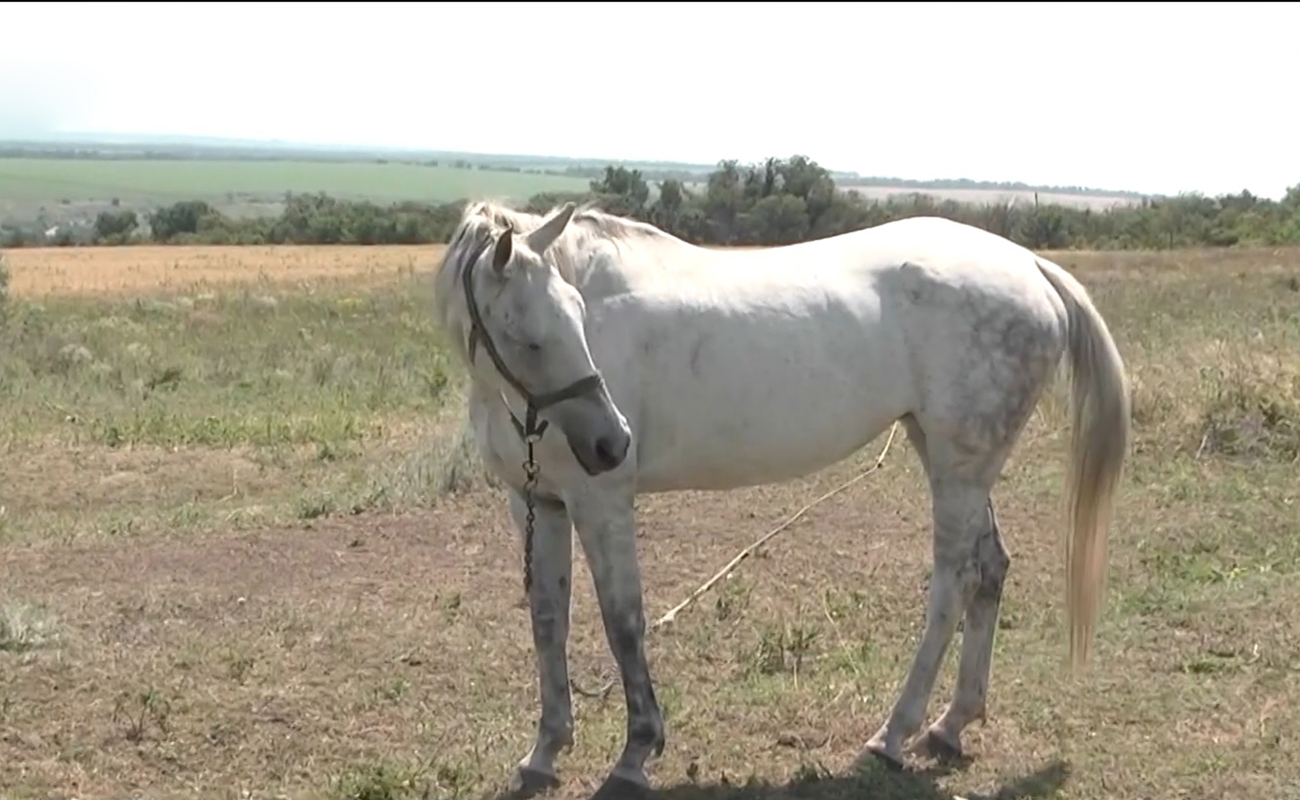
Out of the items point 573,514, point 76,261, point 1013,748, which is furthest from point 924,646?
point 76,261

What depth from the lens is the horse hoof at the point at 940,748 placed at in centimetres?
478

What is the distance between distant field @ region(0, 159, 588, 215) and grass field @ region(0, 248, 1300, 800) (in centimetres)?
1051

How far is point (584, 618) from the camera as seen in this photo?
21.4ft

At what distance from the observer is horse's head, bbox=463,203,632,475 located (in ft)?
12.9

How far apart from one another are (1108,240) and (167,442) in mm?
30062

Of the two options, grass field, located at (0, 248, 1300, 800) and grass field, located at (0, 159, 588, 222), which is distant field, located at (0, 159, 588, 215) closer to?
grass field, located at (0, 159, 588, 222)

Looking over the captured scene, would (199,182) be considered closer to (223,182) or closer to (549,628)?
(223,182)

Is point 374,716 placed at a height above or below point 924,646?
below

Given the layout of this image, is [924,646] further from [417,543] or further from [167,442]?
[167,442]

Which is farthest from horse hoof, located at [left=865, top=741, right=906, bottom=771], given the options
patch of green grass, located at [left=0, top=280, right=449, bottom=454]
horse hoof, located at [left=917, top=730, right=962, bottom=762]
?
patch of green grass, located at [left=0, top=280, right=449, bottom=454]

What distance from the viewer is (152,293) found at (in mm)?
29328

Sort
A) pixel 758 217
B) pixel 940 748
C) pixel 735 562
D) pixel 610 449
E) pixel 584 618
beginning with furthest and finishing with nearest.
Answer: pixel 758 217, pixel 735 562, pixel 584 618, pixel 940 748, pixel 610 449

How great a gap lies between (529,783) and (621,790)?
1.19 feet

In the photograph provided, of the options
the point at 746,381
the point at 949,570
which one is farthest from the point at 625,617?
the point at 949,570
